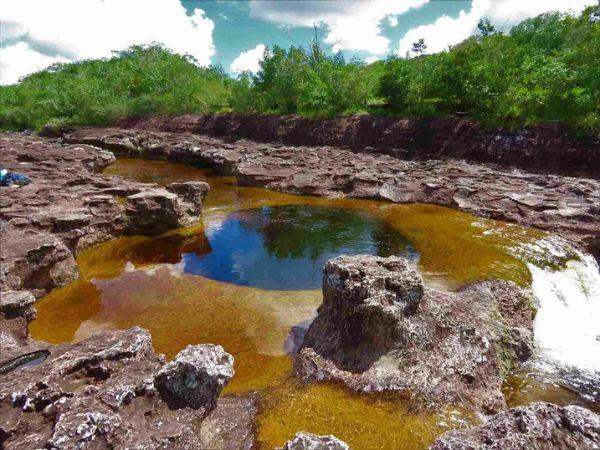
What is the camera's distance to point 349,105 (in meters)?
33.3

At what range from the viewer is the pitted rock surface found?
1446 cm

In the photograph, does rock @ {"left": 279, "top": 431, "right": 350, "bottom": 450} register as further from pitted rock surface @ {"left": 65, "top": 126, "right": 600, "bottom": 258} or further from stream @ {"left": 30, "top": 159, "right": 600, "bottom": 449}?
pitted rock surface @ {"left": 65, "top": 126, "right": 600, "bottom": 258}

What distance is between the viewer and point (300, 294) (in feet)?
34.0

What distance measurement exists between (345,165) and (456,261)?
12.4m

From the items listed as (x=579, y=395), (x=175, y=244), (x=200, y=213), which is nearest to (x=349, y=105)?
(x=200, y=213)

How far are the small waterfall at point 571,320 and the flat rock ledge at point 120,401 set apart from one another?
622cm

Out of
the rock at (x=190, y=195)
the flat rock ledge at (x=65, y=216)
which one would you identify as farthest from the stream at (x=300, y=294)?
the rock at (x=190, y=195)

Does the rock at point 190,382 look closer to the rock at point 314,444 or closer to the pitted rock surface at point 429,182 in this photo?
the rock at point 314,444

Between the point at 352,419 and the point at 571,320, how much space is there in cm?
707

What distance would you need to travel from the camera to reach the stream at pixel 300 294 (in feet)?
20.0

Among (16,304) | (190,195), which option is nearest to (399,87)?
(190,195)

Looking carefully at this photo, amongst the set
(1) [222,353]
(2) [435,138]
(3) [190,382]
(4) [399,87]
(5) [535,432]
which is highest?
(4) [399,87]

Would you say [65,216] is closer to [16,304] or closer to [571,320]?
[16,304]

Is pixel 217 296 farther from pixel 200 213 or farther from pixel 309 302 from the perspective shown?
pixel 200 213
